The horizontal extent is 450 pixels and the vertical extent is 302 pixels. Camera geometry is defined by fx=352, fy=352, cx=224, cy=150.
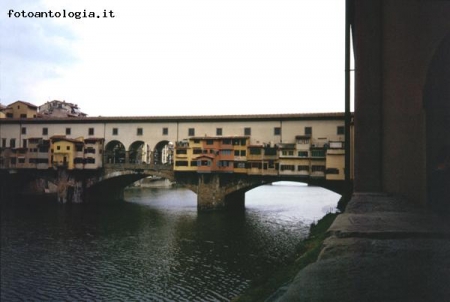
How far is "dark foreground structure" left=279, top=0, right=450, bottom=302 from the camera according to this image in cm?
264

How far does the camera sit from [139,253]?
1952cm

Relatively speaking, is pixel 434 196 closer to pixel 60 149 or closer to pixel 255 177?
pixel 255 177

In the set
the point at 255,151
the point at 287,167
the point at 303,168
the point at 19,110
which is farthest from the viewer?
the point at 19,110

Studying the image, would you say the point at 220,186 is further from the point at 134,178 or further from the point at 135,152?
the point at 135,152

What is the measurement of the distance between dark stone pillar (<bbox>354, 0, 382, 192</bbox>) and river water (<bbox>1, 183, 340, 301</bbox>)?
6.96m

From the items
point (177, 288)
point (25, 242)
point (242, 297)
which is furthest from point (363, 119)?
point (25, 242)

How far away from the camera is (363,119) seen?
10.1 m

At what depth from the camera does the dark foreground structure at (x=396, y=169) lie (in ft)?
8.66

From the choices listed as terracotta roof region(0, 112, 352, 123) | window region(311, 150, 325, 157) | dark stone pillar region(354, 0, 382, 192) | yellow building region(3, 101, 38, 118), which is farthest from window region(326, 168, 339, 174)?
yellow building region(3, 101, 38, 118)

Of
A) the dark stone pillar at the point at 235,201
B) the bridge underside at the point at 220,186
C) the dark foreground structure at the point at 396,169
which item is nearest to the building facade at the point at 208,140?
the bridge underside at the point at 220,186

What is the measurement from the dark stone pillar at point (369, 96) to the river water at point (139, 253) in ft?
22.8

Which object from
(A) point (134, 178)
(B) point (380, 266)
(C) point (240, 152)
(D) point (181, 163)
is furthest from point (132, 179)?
(B) point (380, 266)

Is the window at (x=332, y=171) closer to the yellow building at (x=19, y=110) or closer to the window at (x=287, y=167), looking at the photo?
the window at (x=287, y=167)

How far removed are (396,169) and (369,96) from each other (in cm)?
274
